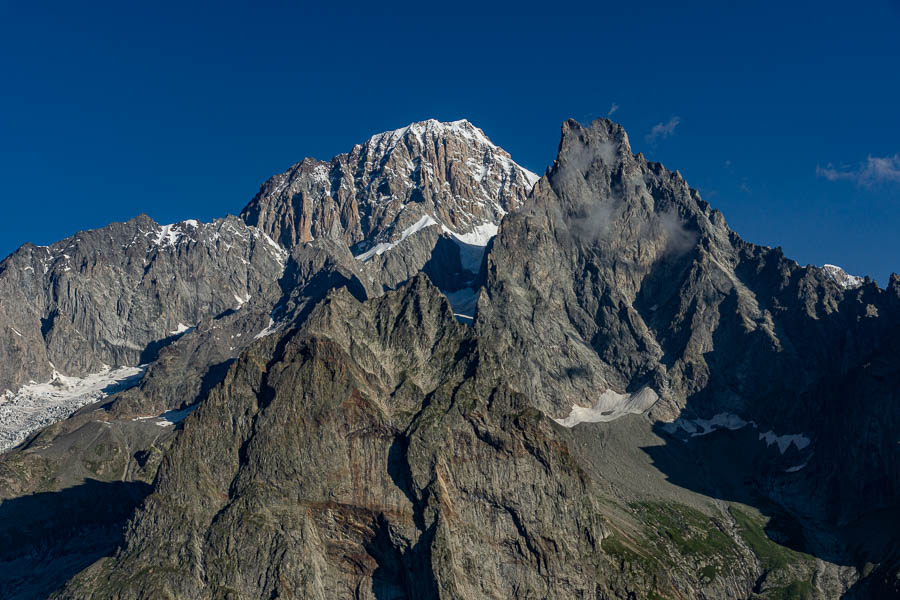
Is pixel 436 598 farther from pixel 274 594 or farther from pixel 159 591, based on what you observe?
pixel 159 591

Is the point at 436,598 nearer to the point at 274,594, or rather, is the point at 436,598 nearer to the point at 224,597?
the point at 274,594

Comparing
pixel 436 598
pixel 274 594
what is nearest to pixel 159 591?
pixel 274 594

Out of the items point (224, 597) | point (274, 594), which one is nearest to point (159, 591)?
point (224, 597)

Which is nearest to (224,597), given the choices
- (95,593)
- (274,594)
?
(274,594)

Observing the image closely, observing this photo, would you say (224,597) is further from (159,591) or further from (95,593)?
(95,593)

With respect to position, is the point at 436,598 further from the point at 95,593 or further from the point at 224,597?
the point at 95,593

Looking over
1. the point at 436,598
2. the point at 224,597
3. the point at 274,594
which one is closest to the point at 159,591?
the point at 224,597
